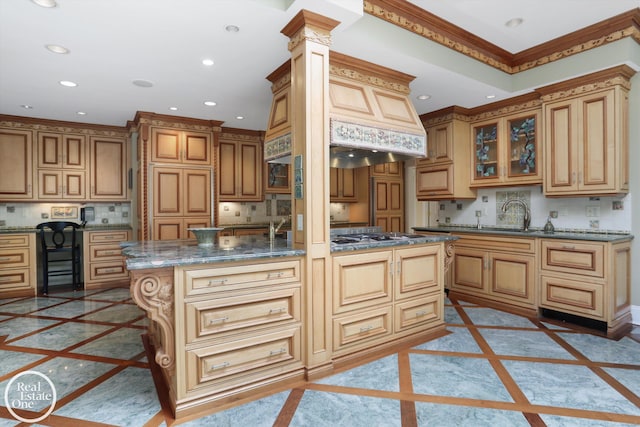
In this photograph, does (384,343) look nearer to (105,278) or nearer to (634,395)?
(634,395)

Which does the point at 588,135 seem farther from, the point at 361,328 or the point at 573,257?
the point at 361,328

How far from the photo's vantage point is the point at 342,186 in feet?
21.8

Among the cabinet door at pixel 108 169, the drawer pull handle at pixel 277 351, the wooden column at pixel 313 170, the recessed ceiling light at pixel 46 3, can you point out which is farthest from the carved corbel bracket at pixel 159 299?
the cabinet door at pixel 108 169

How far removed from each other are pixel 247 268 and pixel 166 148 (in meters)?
3.39

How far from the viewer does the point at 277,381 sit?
2248mm

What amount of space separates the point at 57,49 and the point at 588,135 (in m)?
4.95

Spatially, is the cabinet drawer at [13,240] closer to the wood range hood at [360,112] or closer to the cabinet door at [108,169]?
the cabinet door at [108,169]

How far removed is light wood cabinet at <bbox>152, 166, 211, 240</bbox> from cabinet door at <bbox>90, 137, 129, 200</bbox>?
3.95 ft

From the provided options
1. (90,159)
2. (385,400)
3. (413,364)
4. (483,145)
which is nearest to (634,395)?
(413,364)

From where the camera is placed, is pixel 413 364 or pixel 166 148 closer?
pixel 413 364

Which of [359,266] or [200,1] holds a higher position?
[200,1]

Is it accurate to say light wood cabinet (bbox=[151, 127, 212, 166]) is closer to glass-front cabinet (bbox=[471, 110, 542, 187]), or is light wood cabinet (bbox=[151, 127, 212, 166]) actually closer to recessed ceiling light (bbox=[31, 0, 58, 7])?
recessed ceiling light (bbox=[31, 0, 58, 7])

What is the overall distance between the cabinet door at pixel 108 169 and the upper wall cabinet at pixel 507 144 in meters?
5.36

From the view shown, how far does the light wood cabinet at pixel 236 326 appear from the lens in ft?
6.48
